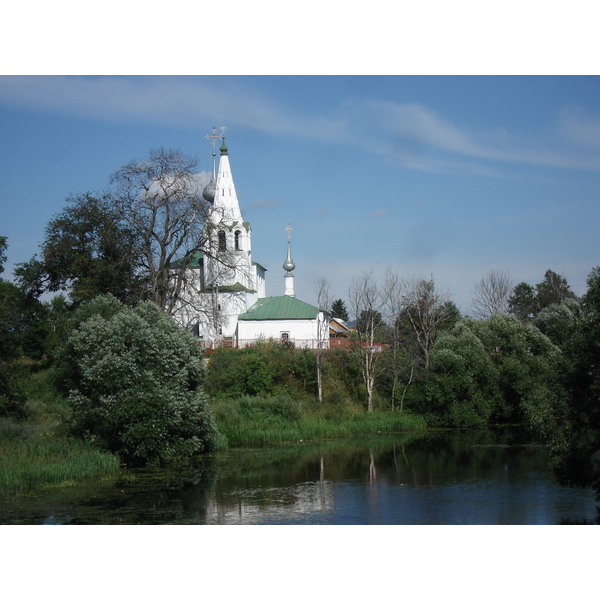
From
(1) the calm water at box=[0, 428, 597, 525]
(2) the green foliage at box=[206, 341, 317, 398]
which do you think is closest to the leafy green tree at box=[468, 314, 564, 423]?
(1) the calm water at box=[0, 428, 597, 525]

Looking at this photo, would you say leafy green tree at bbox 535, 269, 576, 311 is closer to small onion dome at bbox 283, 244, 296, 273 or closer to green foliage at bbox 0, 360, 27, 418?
small onion dome at bbox 283, 244, 296, 273

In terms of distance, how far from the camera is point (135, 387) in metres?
22.4

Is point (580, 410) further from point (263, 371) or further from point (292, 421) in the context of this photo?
point (263, 371)

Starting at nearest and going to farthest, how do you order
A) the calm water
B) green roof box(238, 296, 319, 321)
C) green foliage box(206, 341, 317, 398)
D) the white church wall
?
the calm water → green foliage box(206, 341, 317, 398) → the white church wall → green roof box(238, 296, 319, 321)

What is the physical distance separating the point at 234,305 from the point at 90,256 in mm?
9771

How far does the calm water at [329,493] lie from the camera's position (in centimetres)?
1620

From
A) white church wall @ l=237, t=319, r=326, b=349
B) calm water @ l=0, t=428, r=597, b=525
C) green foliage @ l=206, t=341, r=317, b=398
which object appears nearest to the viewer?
calm water @ l=0, t=428, r=597, b=525

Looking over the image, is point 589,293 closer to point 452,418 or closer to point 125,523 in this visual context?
point 125,523

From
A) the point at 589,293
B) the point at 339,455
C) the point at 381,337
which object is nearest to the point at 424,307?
the point at 381,337

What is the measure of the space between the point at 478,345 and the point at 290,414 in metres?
11.0

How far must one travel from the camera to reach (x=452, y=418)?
35344 millimetres

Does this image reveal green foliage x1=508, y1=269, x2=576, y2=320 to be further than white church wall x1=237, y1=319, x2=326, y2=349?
Yes

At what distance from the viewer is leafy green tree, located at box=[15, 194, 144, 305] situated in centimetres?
3925

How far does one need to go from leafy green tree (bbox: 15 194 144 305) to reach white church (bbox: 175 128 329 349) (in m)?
4.18
